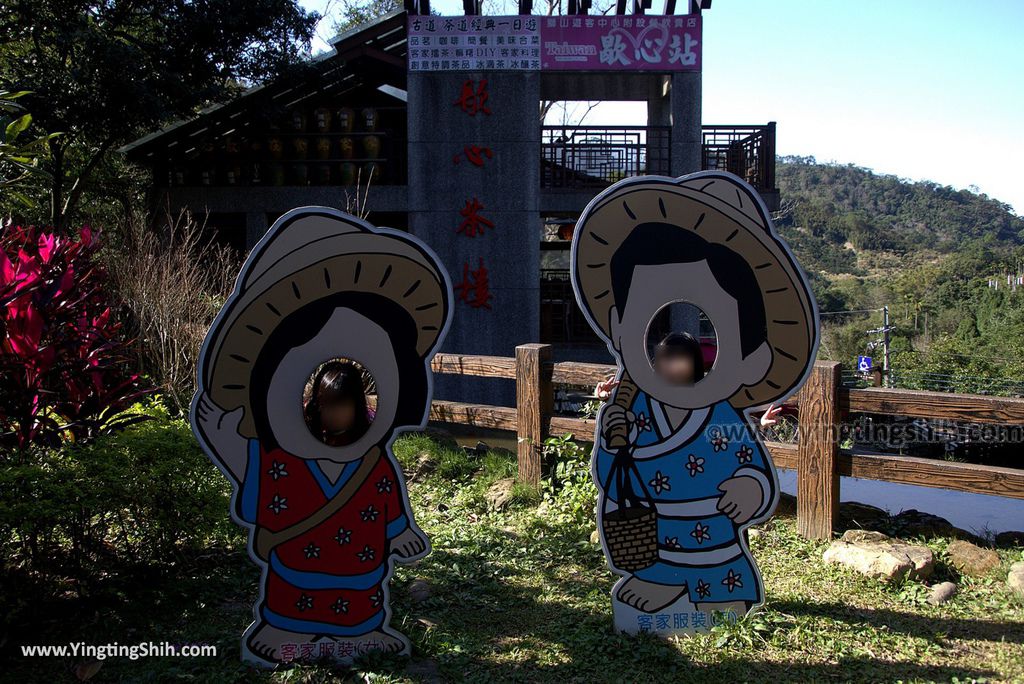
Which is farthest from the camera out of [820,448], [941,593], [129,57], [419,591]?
[129,57]

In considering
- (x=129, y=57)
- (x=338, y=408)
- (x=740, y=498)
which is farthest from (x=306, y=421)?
(x=129, y=57)

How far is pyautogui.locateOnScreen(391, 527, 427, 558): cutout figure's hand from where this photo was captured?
3.92 meters

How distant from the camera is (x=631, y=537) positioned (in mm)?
4152

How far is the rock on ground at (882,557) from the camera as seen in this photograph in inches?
181

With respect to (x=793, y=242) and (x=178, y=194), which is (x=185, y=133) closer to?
(x=178, y=194)

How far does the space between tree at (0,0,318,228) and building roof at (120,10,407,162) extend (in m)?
0.28

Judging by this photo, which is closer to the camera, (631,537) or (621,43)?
(631,537)

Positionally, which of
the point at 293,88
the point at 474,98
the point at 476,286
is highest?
the point at 293,88

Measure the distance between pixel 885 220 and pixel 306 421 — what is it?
49094 mm

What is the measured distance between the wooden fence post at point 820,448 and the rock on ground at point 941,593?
0.79 metres

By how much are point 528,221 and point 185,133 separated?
5437 mm

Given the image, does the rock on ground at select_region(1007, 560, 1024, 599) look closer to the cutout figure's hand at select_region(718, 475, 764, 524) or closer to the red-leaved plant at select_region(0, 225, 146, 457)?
the cutout figure's hand at select_region(718, 475, 764, 524)

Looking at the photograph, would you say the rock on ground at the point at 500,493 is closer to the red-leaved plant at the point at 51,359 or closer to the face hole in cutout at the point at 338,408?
the face hole in cutout at the point at 338,408

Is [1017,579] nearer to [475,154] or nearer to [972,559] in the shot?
[972,559]
